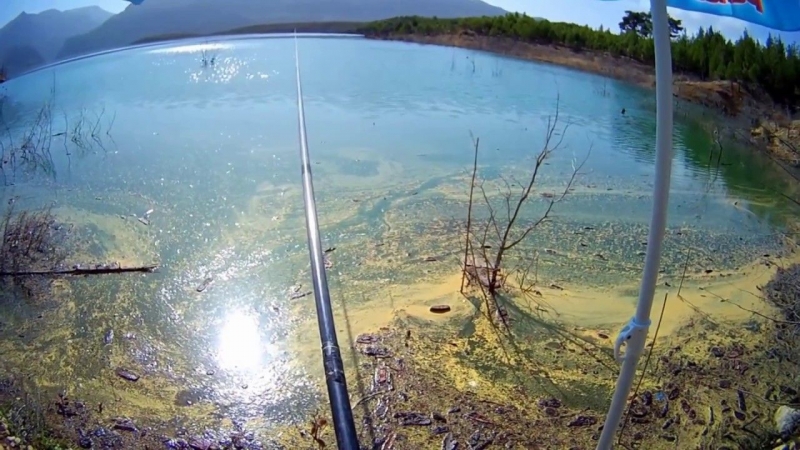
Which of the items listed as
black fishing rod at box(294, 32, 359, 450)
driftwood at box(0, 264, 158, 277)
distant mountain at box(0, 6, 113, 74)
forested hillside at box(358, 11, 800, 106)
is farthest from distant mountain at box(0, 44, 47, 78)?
black fishing rod at box(294, 32, 359, 450)

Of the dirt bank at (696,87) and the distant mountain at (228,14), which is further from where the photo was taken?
the distant mountain at (228,14)

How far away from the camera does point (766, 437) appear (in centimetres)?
193

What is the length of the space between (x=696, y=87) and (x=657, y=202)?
19.5 ft

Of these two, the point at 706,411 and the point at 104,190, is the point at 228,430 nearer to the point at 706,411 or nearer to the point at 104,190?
the point at 706,411

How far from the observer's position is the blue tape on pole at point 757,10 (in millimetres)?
1189

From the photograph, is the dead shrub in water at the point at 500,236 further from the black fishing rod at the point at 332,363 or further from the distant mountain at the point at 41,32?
the distant mountain at the point at 41,32

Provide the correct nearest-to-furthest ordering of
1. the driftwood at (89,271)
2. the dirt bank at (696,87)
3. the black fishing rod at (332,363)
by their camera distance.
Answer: the black fishing rod at (332,363), the driftwood at (89,271), the dirt bank at (696,87)

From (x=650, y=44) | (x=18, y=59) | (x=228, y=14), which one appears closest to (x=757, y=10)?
(x=18, y=59)

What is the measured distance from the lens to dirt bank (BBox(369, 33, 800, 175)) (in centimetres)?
502

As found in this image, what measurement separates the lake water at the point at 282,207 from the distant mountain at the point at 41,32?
234 millimetres

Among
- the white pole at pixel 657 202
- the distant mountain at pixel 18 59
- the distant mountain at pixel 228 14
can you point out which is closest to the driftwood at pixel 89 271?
the white pole at pixel 657 202

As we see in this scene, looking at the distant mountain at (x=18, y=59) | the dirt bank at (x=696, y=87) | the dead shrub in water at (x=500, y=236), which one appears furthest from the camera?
the distant mountain at (x=18, y=59)

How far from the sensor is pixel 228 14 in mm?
7949

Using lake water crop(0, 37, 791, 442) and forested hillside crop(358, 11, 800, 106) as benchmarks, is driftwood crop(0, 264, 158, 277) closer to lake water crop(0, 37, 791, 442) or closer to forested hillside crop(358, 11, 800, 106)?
lake water crop(0, 37, 791, 442)
